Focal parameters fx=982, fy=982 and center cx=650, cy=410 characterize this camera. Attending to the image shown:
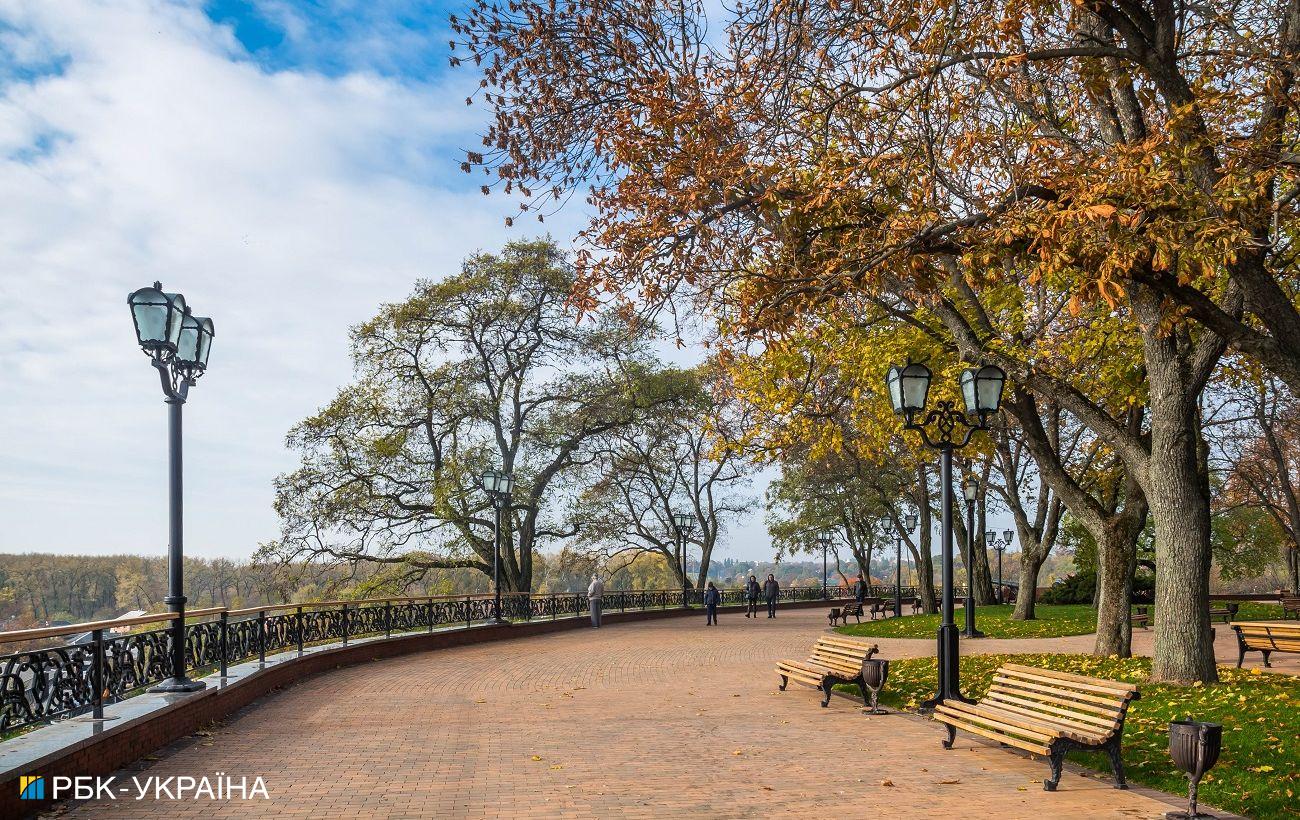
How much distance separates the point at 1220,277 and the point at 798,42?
9381mm

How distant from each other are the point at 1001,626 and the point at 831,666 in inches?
660

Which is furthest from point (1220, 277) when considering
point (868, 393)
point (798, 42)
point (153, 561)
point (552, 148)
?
point (153, 561)

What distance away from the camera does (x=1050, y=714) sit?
8.39m

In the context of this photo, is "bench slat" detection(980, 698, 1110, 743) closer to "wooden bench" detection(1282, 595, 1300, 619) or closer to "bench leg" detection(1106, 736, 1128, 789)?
"bench leg" detection(1106, 736, 1128, 789)

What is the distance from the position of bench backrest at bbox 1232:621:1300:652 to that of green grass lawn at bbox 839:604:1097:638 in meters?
8.38

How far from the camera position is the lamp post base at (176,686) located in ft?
32.9

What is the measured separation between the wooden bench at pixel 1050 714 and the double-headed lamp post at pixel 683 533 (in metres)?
A: 30.0

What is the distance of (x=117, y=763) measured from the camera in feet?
26.5

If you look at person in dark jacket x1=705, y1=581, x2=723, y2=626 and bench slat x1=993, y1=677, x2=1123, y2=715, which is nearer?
bench slat x1=993, y1=677, x2=1123, y2=715

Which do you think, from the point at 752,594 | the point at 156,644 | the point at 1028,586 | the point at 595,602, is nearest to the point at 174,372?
the point at 156,644

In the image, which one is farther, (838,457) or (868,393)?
(838,457)

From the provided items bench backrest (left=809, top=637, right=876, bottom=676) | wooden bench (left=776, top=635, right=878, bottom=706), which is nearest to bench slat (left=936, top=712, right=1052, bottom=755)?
wooden bench (left=776, top=635, right=878, bottom=706)

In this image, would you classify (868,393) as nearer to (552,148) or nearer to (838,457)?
(552,148)

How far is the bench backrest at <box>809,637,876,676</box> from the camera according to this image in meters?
12.4
